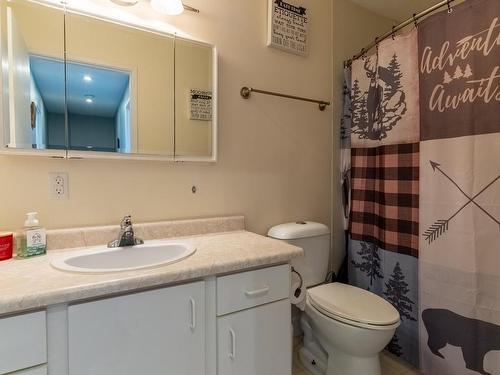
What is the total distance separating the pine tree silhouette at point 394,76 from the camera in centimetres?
157

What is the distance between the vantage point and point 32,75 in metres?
1.11

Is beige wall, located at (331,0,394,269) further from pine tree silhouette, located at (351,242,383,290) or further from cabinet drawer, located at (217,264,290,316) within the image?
cabinet drawer, located at (217,264,290,316)

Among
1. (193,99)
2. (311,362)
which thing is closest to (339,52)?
(193,99)

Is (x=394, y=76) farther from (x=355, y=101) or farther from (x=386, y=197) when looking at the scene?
(x=386, y=197)

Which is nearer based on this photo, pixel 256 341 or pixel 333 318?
pixel 256 341

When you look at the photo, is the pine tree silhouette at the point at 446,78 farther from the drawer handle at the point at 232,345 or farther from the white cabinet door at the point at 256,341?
the drawer handle at the point at 232,345

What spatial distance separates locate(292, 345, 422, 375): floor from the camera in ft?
5.16

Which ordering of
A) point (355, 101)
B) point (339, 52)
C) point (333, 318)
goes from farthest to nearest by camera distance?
point (339, 52)
point (355, 101)
point (333, 318)

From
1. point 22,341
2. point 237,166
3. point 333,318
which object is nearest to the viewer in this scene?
point 22,341

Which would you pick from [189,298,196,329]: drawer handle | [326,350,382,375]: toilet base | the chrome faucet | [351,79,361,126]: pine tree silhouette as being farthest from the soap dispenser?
[351,79,361,126]: pine tree silhouette

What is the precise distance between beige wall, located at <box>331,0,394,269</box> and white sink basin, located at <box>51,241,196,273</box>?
1.21m

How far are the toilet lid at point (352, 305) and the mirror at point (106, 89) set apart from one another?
936 mm

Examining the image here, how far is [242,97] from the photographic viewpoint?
1586 millimetres

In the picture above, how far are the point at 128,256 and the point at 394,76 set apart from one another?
1.67 m
